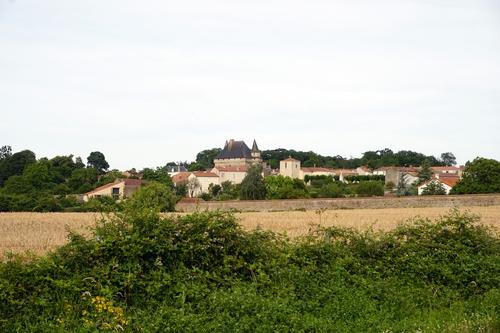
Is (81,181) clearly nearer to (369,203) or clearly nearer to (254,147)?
(369,203)

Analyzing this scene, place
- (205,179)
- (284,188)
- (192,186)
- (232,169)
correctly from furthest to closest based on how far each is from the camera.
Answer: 1. (232,169)
2. (205,179)
3. (192,186)
4. (284,188)

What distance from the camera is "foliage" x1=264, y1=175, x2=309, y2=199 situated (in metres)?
68.3

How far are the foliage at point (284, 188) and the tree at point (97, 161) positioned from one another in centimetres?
6470

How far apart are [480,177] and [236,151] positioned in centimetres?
10152

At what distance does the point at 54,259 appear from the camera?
783cm

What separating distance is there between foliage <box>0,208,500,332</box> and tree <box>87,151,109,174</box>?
13484cm

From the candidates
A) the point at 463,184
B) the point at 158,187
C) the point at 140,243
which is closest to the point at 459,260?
the point at 140,243

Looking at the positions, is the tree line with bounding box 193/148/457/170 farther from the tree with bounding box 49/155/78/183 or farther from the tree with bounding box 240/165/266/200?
the tree with bounding box 240/165/266/200

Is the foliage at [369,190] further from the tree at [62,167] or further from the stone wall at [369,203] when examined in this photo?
the tree at [62,167]

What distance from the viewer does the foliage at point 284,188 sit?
224 feet

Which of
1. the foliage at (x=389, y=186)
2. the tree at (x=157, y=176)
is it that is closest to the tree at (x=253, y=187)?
the tree at (x=157, y=176)

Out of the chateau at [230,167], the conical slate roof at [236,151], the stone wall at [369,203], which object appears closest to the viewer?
the stone wall at [369,203]

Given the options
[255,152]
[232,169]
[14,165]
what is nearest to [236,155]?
[255,152]

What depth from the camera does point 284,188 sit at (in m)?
71.0
